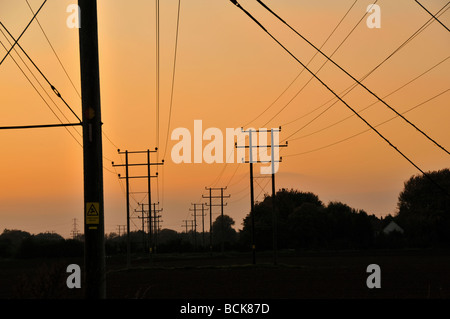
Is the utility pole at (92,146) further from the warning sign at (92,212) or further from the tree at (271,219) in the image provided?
the tree at (271,219)

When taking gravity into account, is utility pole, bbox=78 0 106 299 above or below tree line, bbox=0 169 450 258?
above

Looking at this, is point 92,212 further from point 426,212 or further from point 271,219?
point 426,212

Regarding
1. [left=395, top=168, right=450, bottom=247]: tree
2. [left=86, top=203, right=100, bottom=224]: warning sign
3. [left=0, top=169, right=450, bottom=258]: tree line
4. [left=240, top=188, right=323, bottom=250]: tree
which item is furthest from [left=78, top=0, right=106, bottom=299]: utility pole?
[left=240, top=188, right=323, bottom=250]: tree

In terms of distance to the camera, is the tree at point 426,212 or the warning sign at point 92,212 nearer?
the warning sign at point 92,212

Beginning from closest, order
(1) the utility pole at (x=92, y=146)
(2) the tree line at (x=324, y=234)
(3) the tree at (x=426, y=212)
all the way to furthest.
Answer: (1) the utility pole at (x=92, y=146) < (2) the tree line at (x=324, y=234) < (3) the tree at (x=426, y=212)

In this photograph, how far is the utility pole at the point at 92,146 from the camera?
49.7ft

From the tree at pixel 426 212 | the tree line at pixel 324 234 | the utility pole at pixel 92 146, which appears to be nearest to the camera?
the utility pole at pixel 92 146

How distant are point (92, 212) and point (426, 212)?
396ft

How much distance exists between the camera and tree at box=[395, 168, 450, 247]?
394ft

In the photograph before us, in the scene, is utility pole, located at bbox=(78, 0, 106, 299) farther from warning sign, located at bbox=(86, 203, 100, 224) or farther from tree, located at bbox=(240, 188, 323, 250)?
tree, located at bbox=(240, 188, 323, 250)

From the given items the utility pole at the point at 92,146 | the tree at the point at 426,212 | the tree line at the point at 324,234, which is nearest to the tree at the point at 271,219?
the tree line at the point at 324,234

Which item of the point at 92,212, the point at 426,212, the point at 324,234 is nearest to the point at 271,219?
the point at 324,234

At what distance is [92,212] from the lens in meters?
15.2
